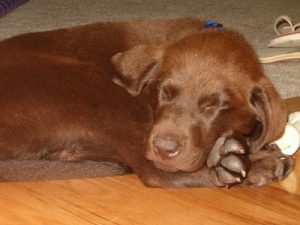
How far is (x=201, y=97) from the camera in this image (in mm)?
2279

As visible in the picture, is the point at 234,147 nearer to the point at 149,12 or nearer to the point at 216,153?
the point at 216,153

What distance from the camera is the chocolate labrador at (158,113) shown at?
2.30 meters

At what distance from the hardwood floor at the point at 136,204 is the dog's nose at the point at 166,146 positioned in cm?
24

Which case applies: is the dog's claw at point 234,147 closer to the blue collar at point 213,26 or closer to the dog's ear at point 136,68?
the dog's ear at point 136,68

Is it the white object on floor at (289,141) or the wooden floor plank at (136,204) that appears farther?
the white object on floor at (289,141)

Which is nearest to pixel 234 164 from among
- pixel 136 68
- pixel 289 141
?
pixel 289 141

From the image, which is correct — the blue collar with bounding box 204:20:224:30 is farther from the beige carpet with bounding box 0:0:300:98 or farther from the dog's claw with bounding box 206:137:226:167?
the beige carpet with bounding box 0:0:300:98

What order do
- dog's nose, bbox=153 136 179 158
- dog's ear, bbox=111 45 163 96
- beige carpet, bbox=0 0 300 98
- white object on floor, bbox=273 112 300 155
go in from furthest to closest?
1. beige carpet, bbox=0 0 300 98
2. white object on floor, bbox=273 112 300 155
3. dog's ear, bbox=111 45 163 96
4. dog's nose, bbox=153 136 179 158

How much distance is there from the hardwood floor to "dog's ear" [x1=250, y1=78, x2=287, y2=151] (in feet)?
0.80

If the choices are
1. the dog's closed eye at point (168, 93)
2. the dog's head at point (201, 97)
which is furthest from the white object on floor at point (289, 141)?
the dog's closed eye at point (168, 93)

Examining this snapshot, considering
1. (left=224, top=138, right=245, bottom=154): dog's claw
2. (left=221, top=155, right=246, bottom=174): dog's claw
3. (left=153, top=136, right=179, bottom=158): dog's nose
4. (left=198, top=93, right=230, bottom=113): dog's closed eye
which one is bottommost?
(left=221, top=155, right=246, bottom=174): dog's claw

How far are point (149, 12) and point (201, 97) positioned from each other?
3.07 m

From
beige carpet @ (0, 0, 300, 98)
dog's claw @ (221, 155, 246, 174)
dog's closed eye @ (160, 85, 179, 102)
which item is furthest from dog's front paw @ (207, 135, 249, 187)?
beige carpet @ (0, 0, 300, 98)

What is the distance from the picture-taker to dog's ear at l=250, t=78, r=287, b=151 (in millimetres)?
2354
